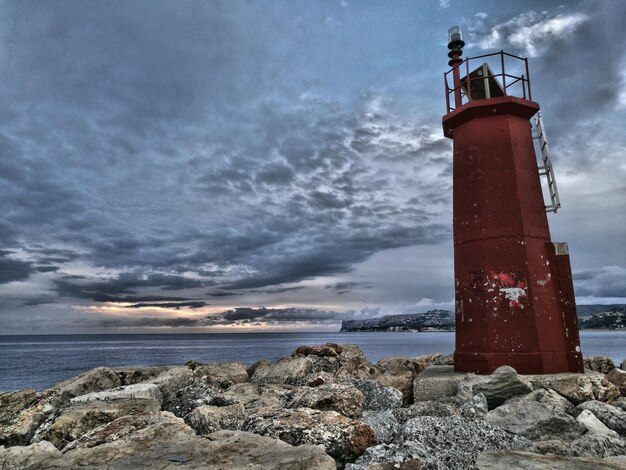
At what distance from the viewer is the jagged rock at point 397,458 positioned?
150 inches

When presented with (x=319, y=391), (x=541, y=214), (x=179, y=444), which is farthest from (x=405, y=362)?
(x=179, y=444)

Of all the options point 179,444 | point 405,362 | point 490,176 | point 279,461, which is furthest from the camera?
point 405,362

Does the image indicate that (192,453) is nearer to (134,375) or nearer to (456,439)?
(456,439)

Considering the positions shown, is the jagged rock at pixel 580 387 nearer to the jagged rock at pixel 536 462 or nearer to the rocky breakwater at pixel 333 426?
the rocky breakwater at pixel 333 426

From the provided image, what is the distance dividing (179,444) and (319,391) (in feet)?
8.00

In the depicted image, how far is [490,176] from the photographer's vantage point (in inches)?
354

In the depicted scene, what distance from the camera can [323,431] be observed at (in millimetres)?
4578

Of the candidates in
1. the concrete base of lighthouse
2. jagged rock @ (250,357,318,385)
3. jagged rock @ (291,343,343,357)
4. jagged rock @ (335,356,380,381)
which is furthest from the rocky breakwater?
jagged rock @ (291,343,343,357)

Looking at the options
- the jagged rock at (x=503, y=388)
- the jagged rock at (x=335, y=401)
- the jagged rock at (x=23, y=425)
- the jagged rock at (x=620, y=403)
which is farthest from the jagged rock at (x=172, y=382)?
the jagged rock at (x=620, y=403)

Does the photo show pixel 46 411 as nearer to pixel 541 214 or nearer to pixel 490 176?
pixel 490 176

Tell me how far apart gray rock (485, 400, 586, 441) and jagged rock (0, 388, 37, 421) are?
8408mm

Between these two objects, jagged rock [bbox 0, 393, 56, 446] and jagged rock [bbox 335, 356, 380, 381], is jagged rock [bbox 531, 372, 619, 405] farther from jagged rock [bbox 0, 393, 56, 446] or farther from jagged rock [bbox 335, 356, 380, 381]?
jagged rock [bbox 0, 393, 56, 446]

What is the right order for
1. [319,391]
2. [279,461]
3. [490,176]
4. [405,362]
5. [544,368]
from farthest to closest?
[405,362], [490,176], [544,368], [319,391], [279,461]

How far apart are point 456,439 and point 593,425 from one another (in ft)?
6.43
